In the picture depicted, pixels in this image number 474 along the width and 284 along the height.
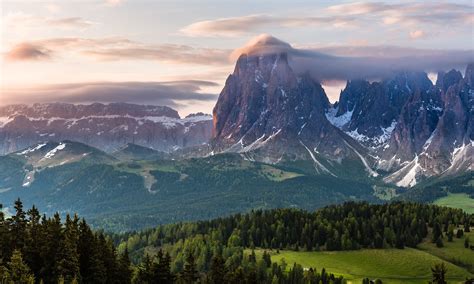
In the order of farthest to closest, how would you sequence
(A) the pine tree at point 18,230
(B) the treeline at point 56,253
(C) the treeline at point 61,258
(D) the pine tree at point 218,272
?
1. (D) the pine tree at point 218,272
2. (A) the pine tree at point 18,230
3. (B) the treeline at point 56,253
4. (C) the treeline at point 61,258

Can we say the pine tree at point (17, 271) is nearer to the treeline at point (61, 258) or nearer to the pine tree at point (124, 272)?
the treeline at point (61, 258)

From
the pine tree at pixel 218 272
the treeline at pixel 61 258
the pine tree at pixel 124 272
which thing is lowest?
the pine tree at pixel 218 272

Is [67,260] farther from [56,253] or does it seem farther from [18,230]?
[18,230]

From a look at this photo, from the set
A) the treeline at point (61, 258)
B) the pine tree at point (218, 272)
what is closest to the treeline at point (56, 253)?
the treeline at point (61, 258)

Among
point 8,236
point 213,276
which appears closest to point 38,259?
point 8,236

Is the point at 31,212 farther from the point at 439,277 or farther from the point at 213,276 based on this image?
the point at 439,277

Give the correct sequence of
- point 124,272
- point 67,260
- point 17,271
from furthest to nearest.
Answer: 1. point 124,272
2. point 67,260
3. point 17,271

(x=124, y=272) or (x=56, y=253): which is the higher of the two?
(x=56, y=253)

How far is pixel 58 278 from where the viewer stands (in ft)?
461

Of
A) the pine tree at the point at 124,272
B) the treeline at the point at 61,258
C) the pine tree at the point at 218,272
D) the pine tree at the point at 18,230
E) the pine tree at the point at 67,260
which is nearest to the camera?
the treeline at the point at 61,258

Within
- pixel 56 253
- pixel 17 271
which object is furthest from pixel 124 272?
pixel 17 271

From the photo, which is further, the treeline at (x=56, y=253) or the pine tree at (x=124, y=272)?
the pine tree at (x=124, y=272)

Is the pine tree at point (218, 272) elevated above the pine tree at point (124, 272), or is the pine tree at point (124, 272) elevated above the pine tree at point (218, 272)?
the pine tree at point (124, 272)

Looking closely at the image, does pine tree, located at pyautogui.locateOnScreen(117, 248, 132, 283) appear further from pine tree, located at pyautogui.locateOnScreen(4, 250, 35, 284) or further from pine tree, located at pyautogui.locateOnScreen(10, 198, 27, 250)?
pine tree, located at pyautogui.locateOnScreen(4, 250, 35, 284)
